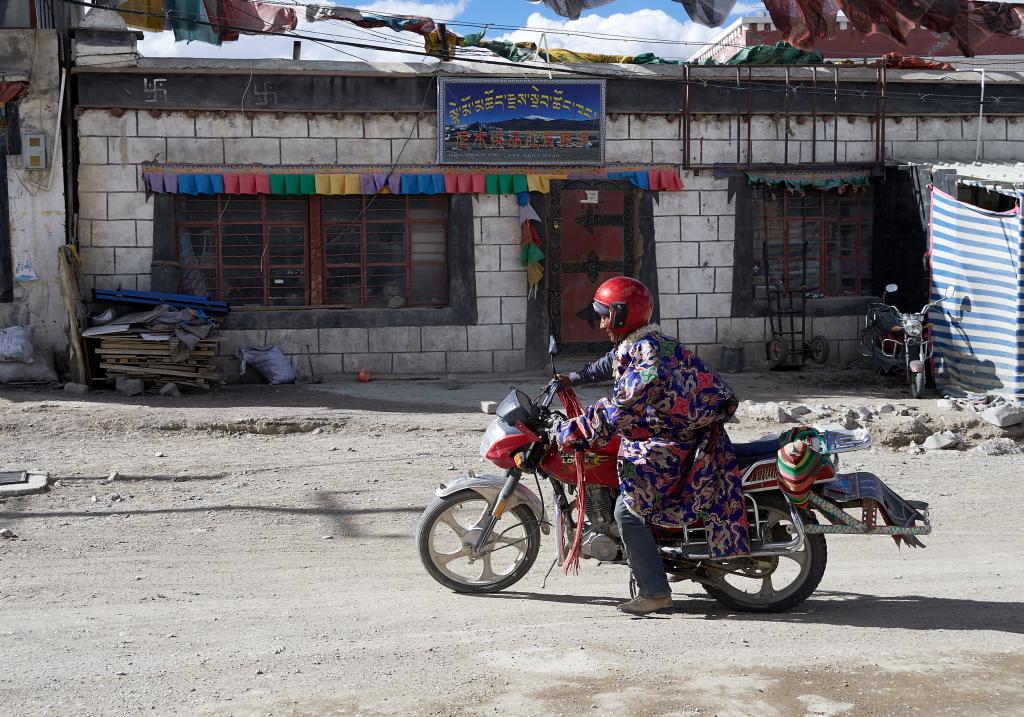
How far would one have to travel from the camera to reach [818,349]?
1447 centimetres

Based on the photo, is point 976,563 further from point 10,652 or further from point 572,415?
point 10,652

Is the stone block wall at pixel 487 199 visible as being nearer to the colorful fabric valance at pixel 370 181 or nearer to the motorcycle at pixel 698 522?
the colorful fabric valance at pixel 370 181

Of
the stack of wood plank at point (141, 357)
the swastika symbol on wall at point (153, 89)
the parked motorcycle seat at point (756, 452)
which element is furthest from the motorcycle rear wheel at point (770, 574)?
the swastika symbol on wall at point (153, 89)

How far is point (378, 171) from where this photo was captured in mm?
13352

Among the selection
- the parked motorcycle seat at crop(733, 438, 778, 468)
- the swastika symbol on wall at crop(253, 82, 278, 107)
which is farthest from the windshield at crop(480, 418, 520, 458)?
the swastika symbol on wall at crop(253, 82, 278, 107)

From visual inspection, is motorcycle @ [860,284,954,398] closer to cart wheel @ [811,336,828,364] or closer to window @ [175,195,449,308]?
cart wheel @ [811,336,828,364]

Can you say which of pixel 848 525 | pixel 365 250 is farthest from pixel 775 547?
pixel 365 250

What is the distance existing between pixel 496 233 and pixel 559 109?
167cm

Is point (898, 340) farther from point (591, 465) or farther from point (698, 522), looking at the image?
point (591, 465)

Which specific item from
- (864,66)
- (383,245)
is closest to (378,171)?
(383,245)

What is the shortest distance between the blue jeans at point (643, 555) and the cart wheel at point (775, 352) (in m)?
9.47

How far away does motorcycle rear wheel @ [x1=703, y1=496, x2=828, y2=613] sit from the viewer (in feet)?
17.4

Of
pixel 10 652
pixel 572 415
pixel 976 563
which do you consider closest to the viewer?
pixel 10 652

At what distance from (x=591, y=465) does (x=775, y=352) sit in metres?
9.42
